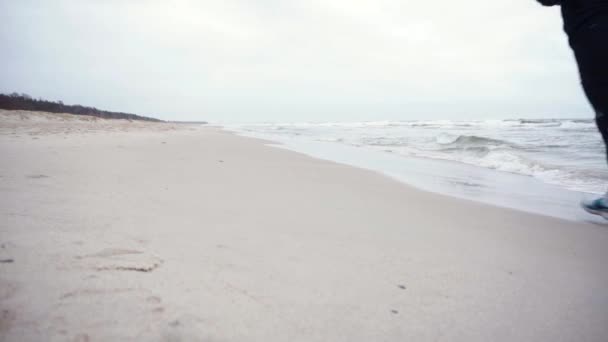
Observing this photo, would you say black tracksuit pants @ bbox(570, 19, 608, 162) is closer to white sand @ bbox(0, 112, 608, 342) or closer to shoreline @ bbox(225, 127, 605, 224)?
white sand @ bbox(0, 112, 608, 342)

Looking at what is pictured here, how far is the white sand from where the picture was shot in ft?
2.77

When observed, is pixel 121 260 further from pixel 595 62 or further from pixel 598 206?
pixel 598 206

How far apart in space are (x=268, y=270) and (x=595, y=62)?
52.7 inches

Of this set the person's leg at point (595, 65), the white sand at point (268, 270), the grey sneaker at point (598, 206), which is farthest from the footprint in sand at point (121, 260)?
the grey sneaker at point (598, 206)

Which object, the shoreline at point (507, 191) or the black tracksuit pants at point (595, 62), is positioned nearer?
the black tracksuit pants at point (595, 62)

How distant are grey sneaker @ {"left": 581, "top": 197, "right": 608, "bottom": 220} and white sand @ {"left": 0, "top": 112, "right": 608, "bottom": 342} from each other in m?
0.36

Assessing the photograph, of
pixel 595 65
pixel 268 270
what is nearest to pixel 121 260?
pixel 268 270

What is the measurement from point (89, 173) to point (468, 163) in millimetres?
7383

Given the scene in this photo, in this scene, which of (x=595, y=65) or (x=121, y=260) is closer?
(x=595, y=65)

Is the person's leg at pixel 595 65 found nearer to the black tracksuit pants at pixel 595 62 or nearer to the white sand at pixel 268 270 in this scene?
the black tracksuit pants at pixel 595 62

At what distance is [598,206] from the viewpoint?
4.66ft

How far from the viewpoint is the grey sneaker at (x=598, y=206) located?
55.2 inches

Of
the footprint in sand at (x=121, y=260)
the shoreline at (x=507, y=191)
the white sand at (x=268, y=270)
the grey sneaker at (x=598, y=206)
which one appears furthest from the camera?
the shoreline at (x=507, y=191)

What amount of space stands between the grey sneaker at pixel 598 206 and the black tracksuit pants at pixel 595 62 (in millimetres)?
699
